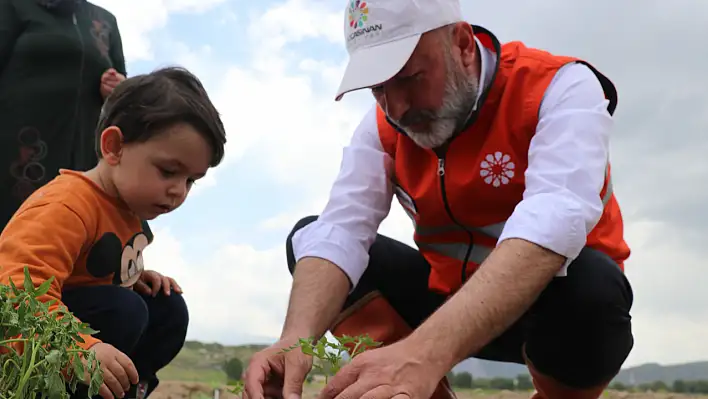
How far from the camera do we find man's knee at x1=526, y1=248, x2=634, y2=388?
2.15m

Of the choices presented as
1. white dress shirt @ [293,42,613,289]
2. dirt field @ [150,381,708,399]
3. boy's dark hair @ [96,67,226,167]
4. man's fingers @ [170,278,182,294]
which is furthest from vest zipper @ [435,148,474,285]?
dirt field @ [150,381,708,399]

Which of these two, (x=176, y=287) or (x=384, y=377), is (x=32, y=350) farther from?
(x=176, y=287)

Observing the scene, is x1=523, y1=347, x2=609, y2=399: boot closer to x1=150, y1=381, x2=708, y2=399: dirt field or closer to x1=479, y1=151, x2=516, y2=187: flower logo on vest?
x1=479, y1=151, x2=516, y2=187: flower logo on vest

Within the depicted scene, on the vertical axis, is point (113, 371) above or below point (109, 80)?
below

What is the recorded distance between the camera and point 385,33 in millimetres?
2156

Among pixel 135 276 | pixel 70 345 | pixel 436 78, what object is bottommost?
pixel 135 276

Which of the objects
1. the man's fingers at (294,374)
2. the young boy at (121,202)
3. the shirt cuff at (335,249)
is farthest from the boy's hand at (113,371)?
the shirt cuff at (335,249)

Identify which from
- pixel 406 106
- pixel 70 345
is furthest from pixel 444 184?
pixel 70 345

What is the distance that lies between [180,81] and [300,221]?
0.62m

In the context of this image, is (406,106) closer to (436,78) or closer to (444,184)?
(436,78)

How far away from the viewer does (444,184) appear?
2.38m

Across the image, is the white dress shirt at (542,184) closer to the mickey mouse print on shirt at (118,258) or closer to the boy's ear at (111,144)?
the mickey mouse print on shirt at (118,258)

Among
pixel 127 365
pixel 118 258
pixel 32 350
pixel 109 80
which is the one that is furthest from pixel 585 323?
pixel 109 80

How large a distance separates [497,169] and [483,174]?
Answer: 0.14 feet
